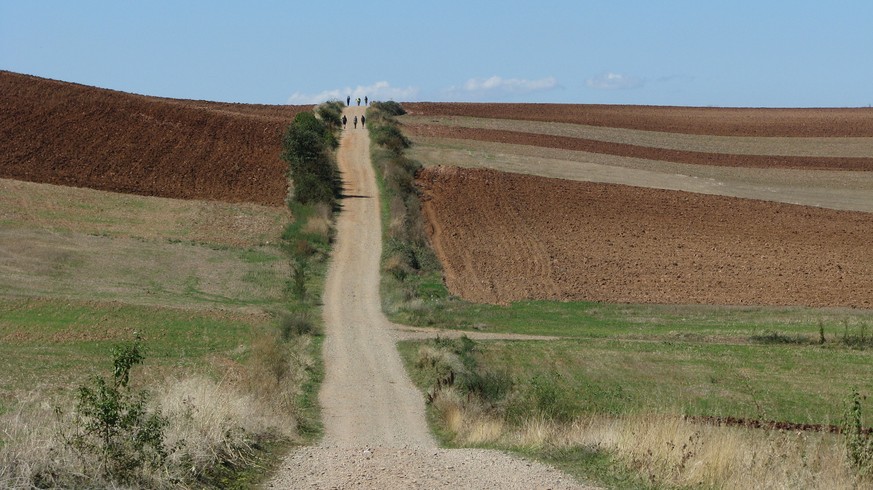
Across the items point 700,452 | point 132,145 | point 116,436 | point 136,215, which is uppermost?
point 132,145

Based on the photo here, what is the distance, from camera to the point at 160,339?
3138 cm

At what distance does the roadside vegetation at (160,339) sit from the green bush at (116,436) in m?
0.02

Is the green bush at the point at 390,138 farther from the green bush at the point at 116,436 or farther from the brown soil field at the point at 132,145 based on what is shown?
the green bush at the point at 116,436

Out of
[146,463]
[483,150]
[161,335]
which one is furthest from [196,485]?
[483,150]

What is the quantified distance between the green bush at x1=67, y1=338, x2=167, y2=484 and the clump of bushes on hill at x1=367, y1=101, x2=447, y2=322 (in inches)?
1056

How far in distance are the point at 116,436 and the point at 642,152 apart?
86046 millimetres

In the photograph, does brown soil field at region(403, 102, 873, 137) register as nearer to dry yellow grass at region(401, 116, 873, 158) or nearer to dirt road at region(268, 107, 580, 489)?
dry yellow grass at region(401, 116, 873, 158)

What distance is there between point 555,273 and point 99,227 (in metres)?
20.6

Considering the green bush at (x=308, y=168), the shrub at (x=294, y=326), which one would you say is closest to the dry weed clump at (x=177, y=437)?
the shrub at (x=294, y=326)

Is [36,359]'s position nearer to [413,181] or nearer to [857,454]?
[857,454]

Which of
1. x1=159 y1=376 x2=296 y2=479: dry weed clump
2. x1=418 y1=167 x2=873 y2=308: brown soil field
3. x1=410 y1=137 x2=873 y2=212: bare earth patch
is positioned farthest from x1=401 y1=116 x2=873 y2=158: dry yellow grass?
x1=159 y1=376 x2=296 y2=479: dry weed clump

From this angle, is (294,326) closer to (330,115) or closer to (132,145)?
(132,145)

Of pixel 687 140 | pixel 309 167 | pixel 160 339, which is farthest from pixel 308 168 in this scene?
pixel 687 140

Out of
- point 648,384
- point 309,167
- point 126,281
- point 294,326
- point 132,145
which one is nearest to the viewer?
point 648,384
